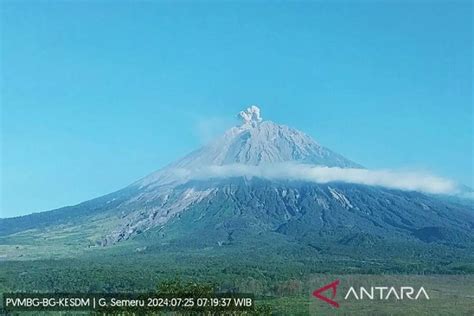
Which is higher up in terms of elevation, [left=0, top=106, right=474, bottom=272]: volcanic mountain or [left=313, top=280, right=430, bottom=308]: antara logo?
[left=0, top=106, right=474, bottom=272]: volcanic mountain

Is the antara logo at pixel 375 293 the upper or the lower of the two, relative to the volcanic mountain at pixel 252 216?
lower

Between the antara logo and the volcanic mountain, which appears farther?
the volcanic mountain

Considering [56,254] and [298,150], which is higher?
[298,150]

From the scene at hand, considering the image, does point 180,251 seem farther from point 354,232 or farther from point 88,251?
Answer: point 354,232

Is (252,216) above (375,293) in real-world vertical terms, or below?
above

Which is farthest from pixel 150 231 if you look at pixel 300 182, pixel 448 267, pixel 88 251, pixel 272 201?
pixel 448 267

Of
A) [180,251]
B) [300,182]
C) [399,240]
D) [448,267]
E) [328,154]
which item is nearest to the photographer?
[448,267]

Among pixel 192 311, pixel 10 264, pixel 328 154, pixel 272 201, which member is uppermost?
pixel 328 154

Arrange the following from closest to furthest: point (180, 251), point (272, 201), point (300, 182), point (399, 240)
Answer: point (180, 251) → point (399, 240) → point (272, 201) → point (300, 182)
